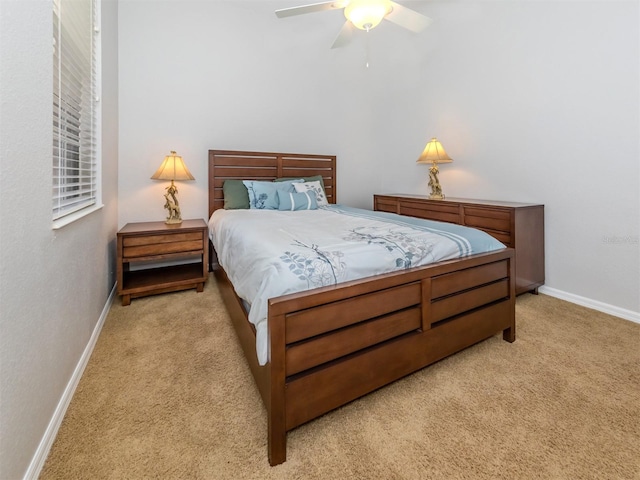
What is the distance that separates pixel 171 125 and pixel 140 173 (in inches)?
23.1

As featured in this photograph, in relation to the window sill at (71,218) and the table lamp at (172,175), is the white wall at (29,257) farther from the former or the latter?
the table lamp at (172,175)

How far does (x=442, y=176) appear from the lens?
3631 millimetres

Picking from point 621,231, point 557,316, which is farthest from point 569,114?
point 557,316

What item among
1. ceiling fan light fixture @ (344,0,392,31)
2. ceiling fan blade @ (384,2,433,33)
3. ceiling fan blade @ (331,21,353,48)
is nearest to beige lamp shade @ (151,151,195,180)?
ceiling fan blade @ (331,21,353,48)

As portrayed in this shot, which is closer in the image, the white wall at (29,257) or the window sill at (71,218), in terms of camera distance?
the white wall at (29,257)

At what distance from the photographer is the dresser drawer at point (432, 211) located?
300 centimetres

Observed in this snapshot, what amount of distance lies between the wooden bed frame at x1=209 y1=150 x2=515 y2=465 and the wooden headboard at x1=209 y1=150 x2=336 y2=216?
1.94 m

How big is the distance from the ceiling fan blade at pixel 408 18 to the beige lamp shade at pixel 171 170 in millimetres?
2132

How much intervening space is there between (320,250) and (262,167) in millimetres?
2434

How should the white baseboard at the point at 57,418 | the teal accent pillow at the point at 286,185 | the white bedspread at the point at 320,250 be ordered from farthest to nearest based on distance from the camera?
the teal accent pillow at the point at 286,185
the white bedspread at the point at 320,250
the white baseboard at the point at 57,418

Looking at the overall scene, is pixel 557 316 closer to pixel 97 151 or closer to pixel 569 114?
pixel 569 114

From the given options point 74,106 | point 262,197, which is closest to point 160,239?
point 262,197

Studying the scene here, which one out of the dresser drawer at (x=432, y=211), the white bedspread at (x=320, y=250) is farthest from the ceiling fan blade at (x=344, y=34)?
the dresser drawer at (x=432, y=211)

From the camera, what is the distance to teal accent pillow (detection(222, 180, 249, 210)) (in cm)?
315
